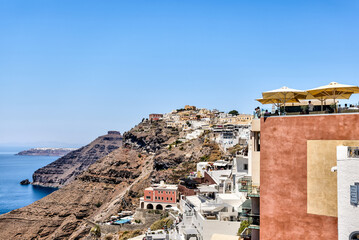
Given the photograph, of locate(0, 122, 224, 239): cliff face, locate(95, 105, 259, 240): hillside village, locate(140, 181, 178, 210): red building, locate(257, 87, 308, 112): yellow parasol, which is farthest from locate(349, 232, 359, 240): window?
locate(0, 122, 224, 239): cliff face

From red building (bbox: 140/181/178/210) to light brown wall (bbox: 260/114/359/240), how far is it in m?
48.4

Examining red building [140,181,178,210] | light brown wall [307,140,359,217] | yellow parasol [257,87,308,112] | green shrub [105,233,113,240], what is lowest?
green shrub [105,233,113,240]

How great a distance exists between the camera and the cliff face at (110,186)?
283 ft

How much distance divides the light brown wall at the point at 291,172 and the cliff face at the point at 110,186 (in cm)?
6550

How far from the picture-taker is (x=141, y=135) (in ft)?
407

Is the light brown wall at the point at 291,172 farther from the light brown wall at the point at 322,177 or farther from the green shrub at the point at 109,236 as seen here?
the green shrub at the point at 109,236

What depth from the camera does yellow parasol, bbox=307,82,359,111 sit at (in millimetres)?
15021

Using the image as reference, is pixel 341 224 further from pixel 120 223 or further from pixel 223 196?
pixel 120 223

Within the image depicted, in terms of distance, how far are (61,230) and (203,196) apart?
64369 mm

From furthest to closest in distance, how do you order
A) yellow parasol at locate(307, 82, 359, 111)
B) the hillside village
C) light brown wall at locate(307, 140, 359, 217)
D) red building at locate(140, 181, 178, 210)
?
red building at locate(140, 181, 178, 210), the hillside village, yellow parasol at locate(307, 82, 359, 111), light brown wall at locate(307, 140, 359, 217)

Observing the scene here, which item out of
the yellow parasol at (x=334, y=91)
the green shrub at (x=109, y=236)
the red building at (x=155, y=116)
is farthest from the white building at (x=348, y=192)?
the red building at (x=155, y=116)

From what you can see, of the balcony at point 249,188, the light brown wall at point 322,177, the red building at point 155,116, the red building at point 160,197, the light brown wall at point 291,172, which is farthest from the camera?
the red building at point 155,116

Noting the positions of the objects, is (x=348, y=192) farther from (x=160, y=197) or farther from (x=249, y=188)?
(x=160, y=197)

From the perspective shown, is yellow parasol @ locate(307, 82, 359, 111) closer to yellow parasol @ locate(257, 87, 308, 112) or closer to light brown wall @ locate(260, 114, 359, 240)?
yellow parasol @ locate(257, 87, 308, 112)
